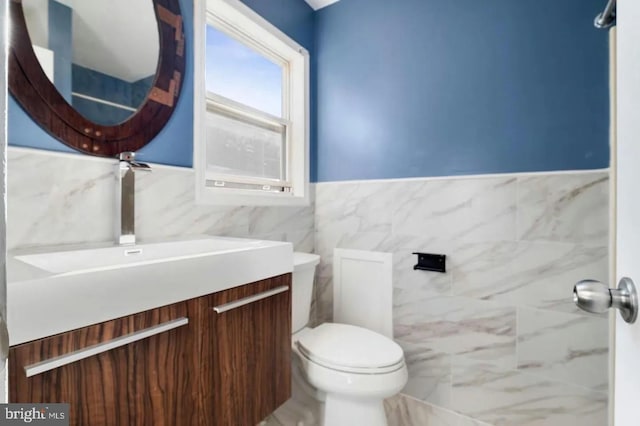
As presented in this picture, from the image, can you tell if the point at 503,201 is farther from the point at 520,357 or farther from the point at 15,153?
the point at 15,153

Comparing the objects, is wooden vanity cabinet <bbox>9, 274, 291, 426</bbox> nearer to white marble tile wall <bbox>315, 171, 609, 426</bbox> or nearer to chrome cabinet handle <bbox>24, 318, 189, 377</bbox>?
chrome cabinet handle <bbox>24, 318, 189, 377</bbox>

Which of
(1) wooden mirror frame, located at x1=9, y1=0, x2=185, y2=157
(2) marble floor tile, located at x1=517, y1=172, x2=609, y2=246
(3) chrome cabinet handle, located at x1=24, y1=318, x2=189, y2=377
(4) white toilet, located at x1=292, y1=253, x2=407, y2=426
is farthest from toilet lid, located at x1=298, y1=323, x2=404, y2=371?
(1) wooden mirror frame, located at x1=9, y1=0, x2=185, y2=157

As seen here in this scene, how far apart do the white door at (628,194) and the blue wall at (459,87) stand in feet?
3.31

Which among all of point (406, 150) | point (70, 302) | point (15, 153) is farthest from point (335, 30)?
point (70, 302)

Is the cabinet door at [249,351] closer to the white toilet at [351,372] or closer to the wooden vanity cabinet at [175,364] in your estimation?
the wooden vanity cabinet at [175,364]

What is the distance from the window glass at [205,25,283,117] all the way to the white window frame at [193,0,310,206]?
0.06 metres

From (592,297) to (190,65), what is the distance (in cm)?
149

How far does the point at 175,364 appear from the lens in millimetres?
759

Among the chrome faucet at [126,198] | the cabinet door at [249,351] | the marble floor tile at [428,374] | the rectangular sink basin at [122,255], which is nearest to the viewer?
the rectangular sink basin at [122,255]

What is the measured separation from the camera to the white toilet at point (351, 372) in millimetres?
1171

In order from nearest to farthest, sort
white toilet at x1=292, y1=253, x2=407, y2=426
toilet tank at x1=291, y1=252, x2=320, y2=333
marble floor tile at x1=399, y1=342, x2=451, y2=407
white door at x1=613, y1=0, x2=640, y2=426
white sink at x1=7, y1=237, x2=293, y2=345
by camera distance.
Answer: white door at x1=613, y1=0, x2=640, y2=426, white sink at x1=7, y1=237, x2=293, y2=345, white toilet at x1=292, y1=253, x2=407, y2=426, toilet tank at x1=291, y1=252, x2=320, y2=333, marble floor tile at x1=399, y1=342, x2=451, y2=407

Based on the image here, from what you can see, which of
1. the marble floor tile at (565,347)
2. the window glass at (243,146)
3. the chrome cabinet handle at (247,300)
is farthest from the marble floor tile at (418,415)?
the window glass at (243,146)

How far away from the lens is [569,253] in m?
1.27

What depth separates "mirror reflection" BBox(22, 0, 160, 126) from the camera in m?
0.94
